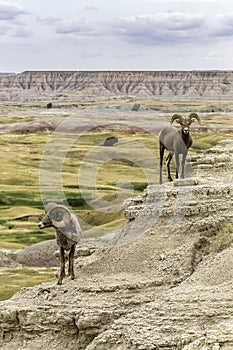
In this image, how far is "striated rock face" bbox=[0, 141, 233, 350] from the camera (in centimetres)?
1897

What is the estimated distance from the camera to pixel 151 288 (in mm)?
22609

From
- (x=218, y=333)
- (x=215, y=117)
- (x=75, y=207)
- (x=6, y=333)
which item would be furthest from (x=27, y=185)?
(x=215, y=117)

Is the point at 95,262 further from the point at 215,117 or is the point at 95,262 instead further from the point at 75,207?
the point at 215,117

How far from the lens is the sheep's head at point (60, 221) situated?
2353cm

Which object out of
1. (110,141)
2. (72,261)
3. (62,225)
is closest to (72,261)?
(72,261)

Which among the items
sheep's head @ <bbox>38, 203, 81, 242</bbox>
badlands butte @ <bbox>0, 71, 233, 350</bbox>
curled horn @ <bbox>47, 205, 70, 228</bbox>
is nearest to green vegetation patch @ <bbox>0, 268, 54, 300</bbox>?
badlands butte @ <bbox>0, 71, 233, 350</bbox>

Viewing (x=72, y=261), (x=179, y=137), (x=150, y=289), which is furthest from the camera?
(x=179, y=137)

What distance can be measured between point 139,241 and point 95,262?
1.76 meters

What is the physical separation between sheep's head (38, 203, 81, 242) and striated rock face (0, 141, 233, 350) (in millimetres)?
1669

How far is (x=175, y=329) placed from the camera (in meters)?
18.8

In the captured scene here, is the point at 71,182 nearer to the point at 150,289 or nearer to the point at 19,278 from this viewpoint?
the point at 19,278

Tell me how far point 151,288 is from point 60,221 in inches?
150

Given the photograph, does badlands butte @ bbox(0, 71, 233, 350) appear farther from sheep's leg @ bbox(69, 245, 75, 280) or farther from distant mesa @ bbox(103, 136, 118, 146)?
distant mesa @ bbox(103, 136, 118, 146)

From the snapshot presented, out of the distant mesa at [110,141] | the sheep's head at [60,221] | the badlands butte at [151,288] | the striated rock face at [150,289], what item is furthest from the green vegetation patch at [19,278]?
the distant mesa at [110,141]
